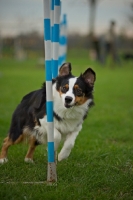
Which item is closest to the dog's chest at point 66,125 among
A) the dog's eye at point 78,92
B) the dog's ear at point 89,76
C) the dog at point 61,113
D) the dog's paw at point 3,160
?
the dog at point 61,113

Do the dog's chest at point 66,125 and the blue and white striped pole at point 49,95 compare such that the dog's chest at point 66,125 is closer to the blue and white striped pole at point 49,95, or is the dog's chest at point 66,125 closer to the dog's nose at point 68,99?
the dog's nose at point 68,99

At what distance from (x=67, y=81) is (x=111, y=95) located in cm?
980

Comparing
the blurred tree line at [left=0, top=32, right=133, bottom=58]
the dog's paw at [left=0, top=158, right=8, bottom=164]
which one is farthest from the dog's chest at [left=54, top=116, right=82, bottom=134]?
the blurred tree line at [left=0, top=32, right=133, bottom=58]

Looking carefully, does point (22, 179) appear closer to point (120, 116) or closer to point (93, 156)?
point (93, 156)

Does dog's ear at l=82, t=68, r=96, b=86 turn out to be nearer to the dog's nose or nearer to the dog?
the dog

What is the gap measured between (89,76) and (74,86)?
31cm

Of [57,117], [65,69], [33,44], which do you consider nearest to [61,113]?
[57,117]

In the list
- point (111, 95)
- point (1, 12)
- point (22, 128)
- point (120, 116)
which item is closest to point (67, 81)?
point (22, 128)

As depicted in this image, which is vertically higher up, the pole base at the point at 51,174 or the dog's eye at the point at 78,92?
the dog's eye at the point at 78,92

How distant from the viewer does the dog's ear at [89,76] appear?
4796 millimetres

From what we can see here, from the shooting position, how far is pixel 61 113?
193 inches

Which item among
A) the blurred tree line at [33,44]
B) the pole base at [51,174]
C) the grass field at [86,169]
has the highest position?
the blurred tree line at [33,44]

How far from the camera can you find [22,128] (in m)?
5.34

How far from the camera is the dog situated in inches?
185
